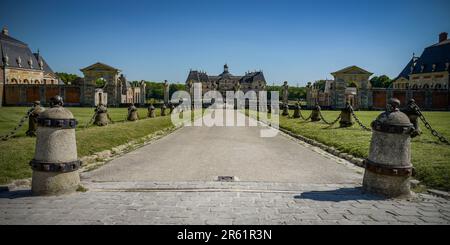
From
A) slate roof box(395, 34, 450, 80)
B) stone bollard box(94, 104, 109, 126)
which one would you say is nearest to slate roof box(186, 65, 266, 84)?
slate roof box(395, 34, 450, 80)

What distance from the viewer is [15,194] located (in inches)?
193

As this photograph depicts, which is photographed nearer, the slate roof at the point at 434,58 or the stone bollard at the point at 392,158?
the stone bollard at the point at 392,158

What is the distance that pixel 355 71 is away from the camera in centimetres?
4678

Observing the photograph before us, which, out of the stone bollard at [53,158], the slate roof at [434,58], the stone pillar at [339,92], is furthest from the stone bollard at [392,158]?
the slate roof at [434,58]

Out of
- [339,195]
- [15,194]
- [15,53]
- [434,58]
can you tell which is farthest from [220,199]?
[434,58]

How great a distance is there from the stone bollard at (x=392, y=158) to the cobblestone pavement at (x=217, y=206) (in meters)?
0.23

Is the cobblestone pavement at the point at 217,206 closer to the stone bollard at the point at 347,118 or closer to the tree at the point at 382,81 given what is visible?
the stone bollard at the point at 347,118

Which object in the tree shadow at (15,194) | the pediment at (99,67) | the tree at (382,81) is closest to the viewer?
the tree shadow at (15,194)

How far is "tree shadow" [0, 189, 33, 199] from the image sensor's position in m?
4.77

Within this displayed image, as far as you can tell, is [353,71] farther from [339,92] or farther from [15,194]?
[15,194]

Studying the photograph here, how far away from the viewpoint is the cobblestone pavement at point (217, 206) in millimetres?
3898

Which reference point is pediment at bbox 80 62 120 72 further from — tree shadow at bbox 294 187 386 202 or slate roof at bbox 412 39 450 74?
slate roof at bbox 412 39 450 74

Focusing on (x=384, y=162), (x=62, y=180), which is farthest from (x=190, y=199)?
(x=384, y=162)
